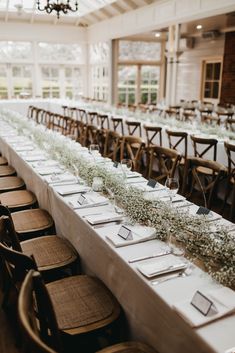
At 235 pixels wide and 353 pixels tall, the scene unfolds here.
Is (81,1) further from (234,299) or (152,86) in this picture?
(234,299)

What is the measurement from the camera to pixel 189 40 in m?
14.1

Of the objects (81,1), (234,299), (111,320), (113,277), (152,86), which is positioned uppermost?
(81,1)

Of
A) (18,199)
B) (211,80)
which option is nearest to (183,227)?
(18,199)

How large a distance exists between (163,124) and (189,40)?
28.1ft

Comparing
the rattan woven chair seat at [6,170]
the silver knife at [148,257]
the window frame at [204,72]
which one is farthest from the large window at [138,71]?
the silver knife at [148,257]

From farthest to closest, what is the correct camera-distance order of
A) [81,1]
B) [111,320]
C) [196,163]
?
[81,1] < [196,163] < [111,320]

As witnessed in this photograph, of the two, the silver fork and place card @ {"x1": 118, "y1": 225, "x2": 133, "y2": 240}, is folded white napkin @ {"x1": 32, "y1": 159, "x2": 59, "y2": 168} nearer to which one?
place card @ {"x1": 118, "y1": 225, "x2": 133, "y2": 240}

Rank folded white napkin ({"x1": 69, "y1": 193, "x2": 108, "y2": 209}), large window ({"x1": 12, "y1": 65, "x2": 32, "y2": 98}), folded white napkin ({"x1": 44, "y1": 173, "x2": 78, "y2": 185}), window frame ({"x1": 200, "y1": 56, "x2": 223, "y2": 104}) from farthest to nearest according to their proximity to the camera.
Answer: large window ({"x1": 12, "y1": 65, "x2": 32, "y2": 98})
window frame ({"x1": 200, "y1": 56, "x2": 223, "y2": 104})
folded white napkin ({"x1": 44, "y1": 173, "x2": 78, "y2": 185})
folded white napkin ({"x1": 69, "y1": 193, "x2": 108, "y2": 209})

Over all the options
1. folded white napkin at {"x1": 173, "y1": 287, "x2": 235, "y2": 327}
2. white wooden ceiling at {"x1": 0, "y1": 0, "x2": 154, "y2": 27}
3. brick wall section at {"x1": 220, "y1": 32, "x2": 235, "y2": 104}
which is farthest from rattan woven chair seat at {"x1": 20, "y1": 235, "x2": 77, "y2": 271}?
brick wall section at {"x1": 220, "y1": 32, "x2": 235, "y2": 104}

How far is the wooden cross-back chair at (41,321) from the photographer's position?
3.76 feet

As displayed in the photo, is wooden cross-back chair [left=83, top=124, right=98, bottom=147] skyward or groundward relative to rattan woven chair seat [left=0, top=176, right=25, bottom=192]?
skyward

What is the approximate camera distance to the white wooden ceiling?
1207 cm

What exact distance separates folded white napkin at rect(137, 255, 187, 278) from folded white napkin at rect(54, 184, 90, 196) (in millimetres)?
1205

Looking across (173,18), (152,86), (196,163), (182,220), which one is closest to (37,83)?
(152,86)
